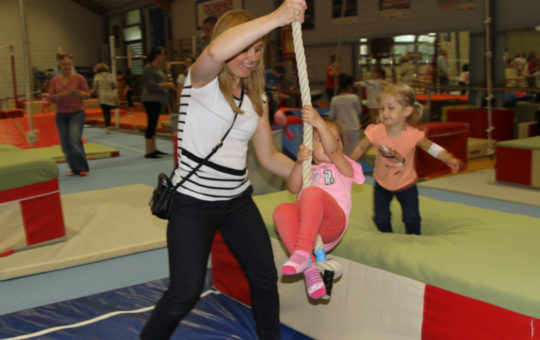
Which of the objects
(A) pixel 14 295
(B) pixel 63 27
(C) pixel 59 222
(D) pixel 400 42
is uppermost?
(B) pixel 63 27

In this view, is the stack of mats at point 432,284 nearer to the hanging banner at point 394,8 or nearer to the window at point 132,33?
the hanging banner at point 394,8

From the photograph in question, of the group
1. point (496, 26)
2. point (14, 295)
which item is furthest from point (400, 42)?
point (14, 295)

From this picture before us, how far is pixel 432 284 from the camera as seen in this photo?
2006 mm

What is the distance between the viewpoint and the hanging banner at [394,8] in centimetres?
1023

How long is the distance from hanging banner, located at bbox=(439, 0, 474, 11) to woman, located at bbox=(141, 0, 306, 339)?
8235 mm

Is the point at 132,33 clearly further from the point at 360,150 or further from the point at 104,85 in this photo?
the point at 360,150

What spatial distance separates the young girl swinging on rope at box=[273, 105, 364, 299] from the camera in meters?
1.96

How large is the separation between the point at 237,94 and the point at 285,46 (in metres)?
11.8

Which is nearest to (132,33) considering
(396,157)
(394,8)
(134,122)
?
(134,122)

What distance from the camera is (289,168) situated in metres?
2.18

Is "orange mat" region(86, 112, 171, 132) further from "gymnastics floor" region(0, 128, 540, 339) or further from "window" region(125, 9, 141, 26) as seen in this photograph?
"gymnastics floor" region(0, 128, 540, 339)

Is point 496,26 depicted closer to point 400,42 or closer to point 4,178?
point 400,42

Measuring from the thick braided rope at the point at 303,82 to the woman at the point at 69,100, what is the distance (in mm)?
4753

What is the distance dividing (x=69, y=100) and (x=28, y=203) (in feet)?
8.98
